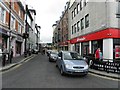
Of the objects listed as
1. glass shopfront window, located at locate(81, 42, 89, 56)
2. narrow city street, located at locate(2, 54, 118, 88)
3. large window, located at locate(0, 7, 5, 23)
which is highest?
large window, located at locate(0, 7, 5, 23)

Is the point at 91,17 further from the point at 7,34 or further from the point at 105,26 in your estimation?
the point at 7,34

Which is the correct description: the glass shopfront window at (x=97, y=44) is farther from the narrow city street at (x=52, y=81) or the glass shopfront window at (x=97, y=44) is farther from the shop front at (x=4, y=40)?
the shop front at (x=4, y=40)

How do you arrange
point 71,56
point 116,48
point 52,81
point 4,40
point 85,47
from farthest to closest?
point 85,47, point 4,40, point 116,48, point 71,56, point 52,81

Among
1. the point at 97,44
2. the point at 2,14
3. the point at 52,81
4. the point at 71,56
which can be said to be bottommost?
the point at 52,81

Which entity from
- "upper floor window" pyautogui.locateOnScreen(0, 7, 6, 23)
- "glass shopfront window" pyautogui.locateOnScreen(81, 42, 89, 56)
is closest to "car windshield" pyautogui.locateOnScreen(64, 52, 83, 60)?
"upper floor window" pyautogui.locateOnScreen(0, 7, 6, 23)

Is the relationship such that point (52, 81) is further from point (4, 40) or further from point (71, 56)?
point (4, 40)

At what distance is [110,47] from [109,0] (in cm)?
478

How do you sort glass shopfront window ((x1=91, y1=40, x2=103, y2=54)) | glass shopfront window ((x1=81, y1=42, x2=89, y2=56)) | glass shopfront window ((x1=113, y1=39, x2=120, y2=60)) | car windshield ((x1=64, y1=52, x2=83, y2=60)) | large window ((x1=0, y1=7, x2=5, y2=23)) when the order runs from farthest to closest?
glass shopfront window ((x1=81, y1=42, x2=89, y2=56))
large window ((x1=0, y1=7, x2=5, y2=23))
glass shopfront window ((x1=91, y1=40, x2=103, y2=54))
glass shopfront window ((x1=113, y1=39, x2=120, y2=60))
car windshield ((x1=64, y1=52, x2=83, y2=60))

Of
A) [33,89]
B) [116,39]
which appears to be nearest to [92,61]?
[116,39]

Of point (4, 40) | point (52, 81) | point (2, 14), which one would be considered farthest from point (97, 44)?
point (52, 81)

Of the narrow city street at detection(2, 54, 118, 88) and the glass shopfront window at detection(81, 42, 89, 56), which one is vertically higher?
the glass shopfront window at detection(81, 42, 89, 56)

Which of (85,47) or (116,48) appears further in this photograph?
(85,47)

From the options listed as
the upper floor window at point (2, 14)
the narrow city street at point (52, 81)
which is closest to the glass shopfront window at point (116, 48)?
the narrow city street at point (52, 81)

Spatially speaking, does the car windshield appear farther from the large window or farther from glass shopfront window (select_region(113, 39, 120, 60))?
the large window
